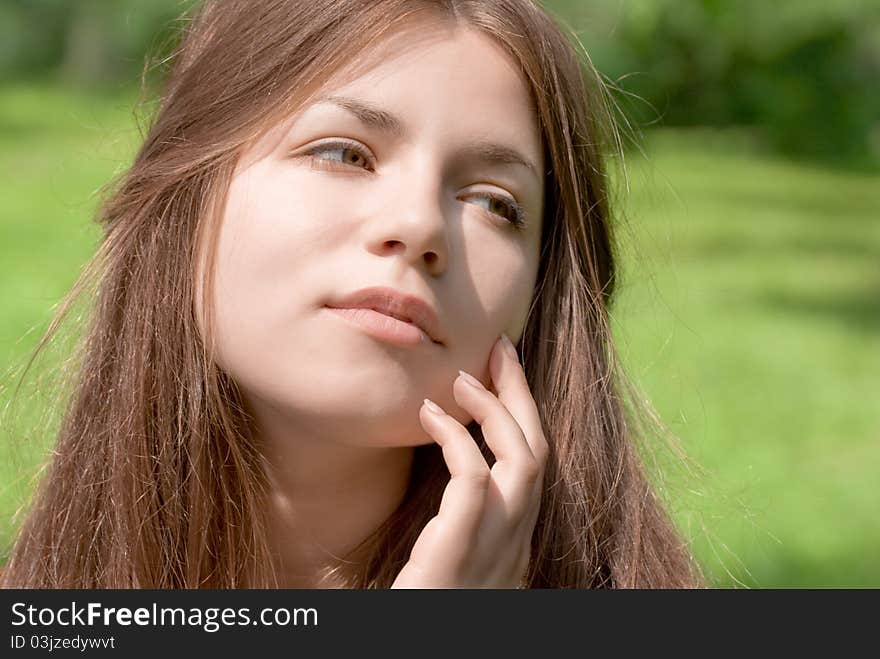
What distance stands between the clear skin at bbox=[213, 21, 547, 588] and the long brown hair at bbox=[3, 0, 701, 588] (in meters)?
0.09

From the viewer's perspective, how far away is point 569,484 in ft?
8.72

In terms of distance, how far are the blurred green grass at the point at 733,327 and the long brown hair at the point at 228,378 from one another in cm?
25

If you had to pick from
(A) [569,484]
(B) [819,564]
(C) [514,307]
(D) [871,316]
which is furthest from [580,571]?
(D) [871,316]

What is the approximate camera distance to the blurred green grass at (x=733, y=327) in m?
3.93

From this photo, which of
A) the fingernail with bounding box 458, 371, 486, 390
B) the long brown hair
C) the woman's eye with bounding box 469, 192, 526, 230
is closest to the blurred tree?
the long brown hair

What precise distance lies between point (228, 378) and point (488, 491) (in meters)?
0.59

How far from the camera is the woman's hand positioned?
7.48 ft

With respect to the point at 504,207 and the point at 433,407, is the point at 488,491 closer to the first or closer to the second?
the point at 433,407

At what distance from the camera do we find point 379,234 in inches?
86.7

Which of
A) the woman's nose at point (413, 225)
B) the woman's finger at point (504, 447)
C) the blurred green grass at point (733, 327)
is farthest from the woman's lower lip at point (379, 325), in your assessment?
the blurred green grass at point (733, 327)

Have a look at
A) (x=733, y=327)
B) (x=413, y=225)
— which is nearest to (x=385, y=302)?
(x=413, y=225)

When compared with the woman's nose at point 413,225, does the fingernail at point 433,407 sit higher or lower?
lower

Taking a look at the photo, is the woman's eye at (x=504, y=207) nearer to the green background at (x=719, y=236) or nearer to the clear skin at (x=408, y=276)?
the clear skin at (x=408, y=276)

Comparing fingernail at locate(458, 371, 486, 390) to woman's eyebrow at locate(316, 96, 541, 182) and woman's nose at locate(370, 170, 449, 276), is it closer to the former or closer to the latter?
woman's nose at locate(370, 170, 449, 276)
